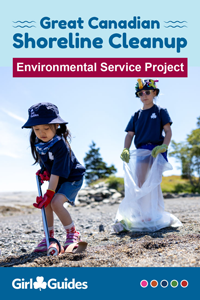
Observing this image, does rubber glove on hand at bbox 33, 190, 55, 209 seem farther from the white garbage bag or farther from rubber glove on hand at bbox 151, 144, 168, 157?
rubber glove on hand at bbox 151, 144, 168, 157

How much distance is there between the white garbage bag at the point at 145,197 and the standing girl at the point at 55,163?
96 centimetres

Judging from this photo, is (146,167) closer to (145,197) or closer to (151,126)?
(145,197)

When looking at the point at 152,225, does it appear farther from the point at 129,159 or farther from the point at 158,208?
the point at 129,159

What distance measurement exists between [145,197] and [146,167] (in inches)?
17.8

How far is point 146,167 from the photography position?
387 centimetres

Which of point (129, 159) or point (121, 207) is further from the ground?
point (129, 159)

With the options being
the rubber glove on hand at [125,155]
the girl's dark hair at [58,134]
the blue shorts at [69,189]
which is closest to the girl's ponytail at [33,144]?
the girl's dark hair at [58,134]

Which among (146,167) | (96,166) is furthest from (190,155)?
(146,167)
